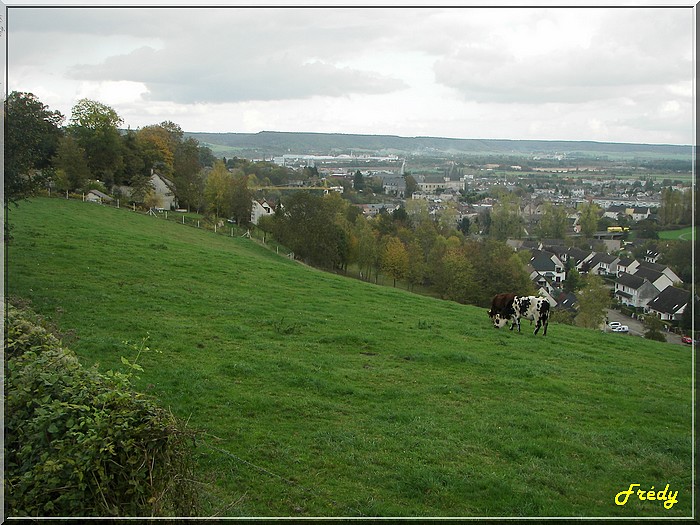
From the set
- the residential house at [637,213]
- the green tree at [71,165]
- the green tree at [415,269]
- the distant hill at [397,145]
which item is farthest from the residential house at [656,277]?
the green tree at [71,165]

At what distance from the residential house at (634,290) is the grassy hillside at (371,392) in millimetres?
1149

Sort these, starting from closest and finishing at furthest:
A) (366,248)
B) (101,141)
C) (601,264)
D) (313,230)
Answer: (601,264) → (366,248) → (313,230) → (101,141)

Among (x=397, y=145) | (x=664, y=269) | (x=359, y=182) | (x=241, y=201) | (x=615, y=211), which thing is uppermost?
(x=397, y=145)

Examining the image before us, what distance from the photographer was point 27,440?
12.3 ft

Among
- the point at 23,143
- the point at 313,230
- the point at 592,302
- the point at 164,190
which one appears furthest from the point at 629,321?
the point at 164,190

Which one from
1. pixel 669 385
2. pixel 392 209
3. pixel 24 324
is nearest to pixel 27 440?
pixel 24 324

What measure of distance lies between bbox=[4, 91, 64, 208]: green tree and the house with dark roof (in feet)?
30.3

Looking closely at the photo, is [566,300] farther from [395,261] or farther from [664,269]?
[664,269]

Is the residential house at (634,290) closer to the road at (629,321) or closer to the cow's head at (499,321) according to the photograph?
the road at (629,321)

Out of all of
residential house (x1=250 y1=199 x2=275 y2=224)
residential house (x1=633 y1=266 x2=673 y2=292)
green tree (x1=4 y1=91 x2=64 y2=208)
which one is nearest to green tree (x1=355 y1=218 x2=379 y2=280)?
residential house (x1=250 y1=199 x2=275 y2=224)

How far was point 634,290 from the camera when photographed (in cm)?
1012

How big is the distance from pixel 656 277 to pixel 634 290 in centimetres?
300

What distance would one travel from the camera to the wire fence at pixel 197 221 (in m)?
28.2

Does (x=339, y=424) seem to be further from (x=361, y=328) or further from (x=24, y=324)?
(x=361, y=328)
